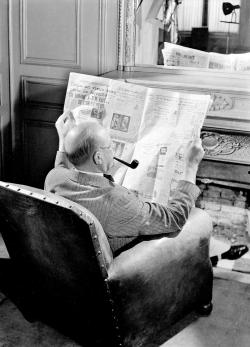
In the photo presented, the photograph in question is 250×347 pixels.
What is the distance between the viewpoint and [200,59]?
132 inches

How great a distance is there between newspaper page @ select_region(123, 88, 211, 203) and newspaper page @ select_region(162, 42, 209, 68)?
82 centimetres

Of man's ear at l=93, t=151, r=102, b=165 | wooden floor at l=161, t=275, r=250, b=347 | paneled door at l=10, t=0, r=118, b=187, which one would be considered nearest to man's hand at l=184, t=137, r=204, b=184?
man's ear at l=93, t=151, r=102, b=165

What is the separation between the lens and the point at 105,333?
188cm

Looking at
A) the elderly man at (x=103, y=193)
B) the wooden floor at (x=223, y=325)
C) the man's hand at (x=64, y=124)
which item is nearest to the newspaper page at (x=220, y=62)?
the man's hand at (x=64, y=124)

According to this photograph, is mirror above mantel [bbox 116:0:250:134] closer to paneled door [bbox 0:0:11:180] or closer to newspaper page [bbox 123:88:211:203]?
newspaper page [bbox 123:88:211:203]

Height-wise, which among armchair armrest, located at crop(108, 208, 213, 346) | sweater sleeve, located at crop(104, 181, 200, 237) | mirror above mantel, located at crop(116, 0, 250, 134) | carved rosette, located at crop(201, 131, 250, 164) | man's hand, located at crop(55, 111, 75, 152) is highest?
mirror above mantel, located at crop(116, 0, 250, 134)

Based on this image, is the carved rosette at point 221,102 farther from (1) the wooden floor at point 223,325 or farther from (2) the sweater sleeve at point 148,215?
(1) the wooden floor at point 223,325

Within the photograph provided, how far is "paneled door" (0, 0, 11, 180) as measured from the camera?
3133 millimetres

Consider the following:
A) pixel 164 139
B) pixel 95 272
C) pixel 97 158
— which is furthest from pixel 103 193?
pixel 164 139

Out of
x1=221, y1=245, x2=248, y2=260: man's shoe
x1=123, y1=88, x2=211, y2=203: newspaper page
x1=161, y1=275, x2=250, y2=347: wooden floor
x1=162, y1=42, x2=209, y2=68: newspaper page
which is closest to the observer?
x1=161, y1=275, x2=250, y2=347: wooden floor

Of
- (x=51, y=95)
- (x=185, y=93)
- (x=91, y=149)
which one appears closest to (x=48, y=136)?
(x=51, y=95)

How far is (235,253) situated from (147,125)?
88 cm

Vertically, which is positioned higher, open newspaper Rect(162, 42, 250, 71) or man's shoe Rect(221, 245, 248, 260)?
open newspaper Rect(162, 42, 250, 71)

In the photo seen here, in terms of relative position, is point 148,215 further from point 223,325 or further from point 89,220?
point 223,325
